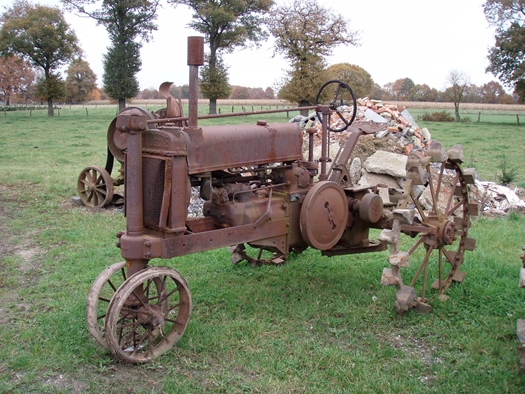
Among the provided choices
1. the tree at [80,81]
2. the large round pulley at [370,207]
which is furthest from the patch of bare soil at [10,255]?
the tree at [80,81]

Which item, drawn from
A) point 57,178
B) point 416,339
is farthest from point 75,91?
point 416,339

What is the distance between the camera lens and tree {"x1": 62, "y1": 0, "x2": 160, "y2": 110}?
37469 mm

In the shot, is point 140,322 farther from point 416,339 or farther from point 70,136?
point 70,136

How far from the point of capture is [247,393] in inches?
147

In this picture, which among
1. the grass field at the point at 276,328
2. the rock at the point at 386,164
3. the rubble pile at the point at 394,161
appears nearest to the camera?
the grass field at the point at 276,328

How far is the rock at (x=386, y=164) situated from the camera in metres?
10.2

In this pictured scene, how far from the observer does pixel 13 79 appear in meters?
62.6

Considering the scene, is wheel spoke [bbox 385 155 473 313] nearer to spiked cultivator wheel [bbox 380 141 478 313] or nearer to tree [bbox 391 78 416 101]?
spiked cultivator wheel [bbox 380 141 478 313]

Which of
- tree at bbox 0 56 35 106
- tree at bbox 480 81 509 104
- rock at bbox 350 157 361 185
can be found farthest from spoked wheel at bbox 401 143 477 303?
tree at bbox 0 56 35 106

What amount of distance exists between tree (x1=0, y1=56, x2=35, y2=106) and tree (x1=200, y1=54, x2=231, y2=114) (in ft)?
105

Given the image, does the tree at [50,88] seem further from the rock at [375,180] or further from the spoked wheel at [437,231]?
the spoked wheel at [437,231]

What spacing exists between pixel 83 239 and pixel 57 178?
4.81 m

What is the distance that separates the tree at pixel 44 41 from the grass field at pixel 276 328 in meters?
35.2

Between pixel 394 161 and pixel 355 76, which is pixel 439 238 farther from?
pixel 355 76
